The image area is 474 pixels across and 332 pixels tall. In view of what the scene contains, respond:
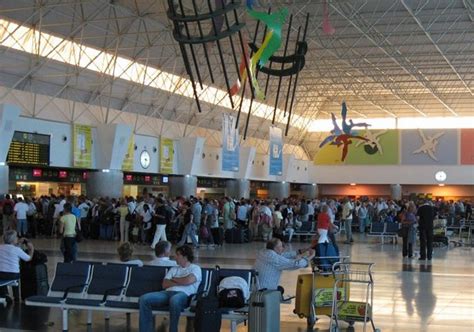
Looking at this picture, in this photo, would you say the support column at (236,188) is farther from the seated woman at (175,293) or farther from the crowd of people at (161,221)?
the seated woman at (175,293)

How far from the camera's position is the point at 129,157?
33469 millimetres

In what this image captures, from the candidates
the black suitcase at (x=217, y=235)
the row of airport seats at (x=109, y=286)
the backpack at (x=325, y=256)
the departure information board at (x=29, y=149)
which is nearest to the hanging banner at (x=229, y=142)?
the black suitcase at (x=217, y=235)

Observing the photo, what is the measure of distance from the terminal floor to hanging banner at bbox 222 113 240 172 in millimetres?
10179

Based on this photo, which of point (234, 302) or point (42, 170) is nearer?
point (234, 302)

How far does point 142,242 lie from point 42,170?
29.4ft

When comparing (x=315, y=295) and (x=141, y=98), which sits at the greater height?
(x=141, y=98)

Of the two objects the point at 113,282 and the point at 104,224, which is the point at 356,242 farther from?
the point at 113,282

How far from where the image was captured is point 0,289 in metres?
10.6

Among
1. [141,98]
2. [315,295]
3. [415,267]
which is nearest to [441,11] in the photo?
[141,98]

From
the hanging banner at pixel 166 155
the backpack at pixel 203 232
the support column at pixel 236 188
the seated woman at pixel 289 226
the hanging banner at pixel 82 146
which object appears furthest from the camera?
the support column at pixel 236 188

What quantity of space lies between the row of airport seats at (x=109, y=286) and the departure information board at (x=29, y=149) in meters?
19.0

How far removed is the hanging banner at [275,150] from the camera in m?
36.9

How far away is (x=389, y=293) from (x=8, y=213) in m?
15.3

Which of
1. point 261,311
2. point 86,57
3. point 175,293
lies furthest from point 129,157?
point 261,311
